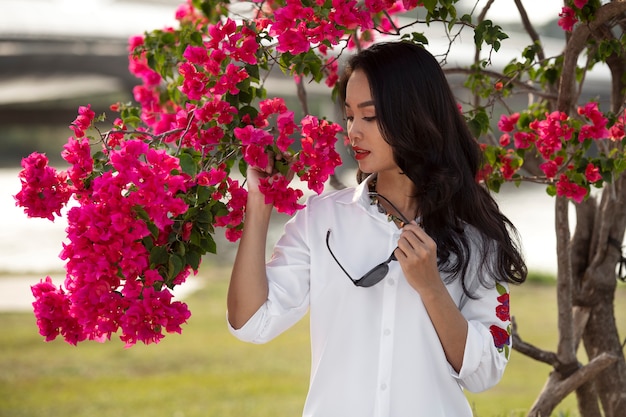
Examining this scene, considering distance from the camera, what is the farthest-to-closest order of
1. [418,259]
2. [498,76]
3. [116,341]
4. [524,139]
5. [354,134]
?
[116,341] → [498,76] → [524,139] → [354,134] → [418,259]

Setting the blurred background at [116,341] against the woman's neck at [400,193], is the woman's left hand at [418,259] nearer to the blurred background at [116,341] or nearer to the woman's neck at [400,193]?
the woman's neck at [400,193]

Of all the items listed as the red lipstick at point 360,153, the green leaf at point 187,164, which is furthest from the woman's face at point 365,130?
the green leaf at point 187,164

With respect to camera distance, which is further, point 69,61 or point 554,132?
point 69,61

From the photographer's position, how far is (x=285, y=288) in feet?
5.03

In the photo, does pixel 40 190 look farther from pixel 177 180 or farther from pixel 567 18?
pixel 567 18

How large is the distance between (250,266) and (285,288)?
0.09 m

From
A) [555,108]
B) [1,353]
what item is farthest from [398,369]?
[1,353]

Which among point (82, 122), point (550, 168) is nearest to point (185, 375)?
point (550, 168)

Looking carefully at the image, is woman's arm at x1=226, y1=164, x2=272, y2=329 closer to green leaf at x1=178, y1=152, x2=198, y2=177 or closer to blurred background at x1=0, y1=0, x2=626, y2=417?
green leaf at x1=178, y1=152, x2=198, y2=177

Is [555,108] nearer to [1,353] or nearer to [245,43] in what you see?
[245,43]

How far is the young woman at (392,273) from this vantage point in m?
1.48

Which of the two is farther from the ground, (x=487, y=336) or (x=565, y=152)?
(x=565, y=152)

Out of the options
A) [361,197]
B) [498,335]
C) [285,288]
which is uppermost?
[361,197]

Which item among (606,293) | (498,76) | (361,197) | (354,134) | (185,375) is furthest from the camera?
(185,375)
